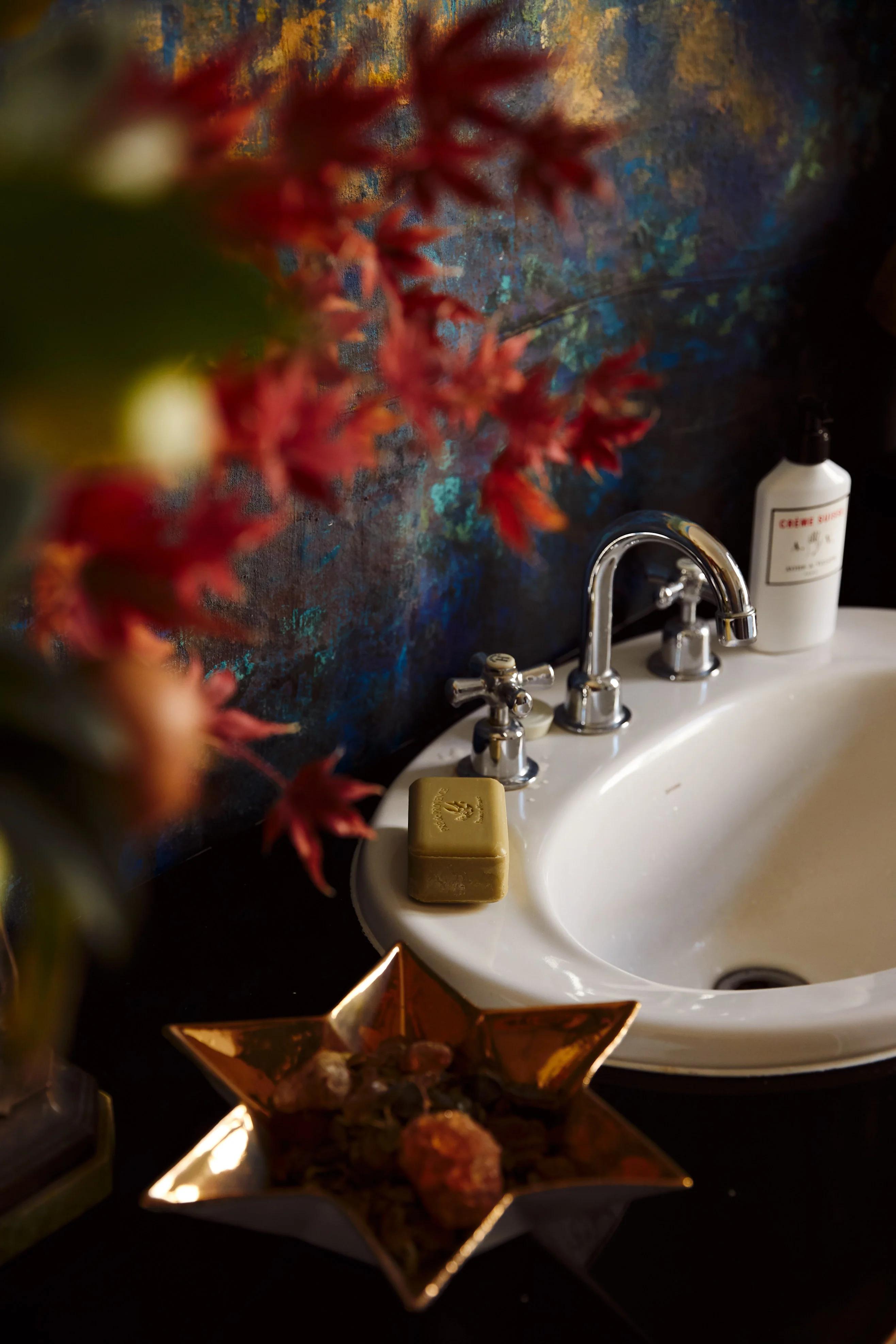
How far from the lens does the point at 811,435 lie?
0.98 m

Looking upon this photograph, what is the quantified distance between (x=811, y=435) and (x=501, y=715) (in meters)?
0.36

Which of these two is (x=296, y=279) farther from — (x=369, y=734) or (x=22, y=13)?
(x=369, y=734)

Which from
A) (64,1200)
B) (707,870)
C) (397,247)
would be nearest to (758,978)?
(707,870)

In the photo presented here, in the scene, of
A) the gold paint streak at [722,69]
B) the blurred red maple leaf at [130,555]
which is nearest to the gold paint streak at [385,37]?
the gold paint streak at [722,69]

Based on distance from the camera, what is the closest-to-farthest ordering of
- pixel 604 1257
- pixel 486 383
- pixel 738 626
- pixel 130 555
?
1. pixel 130 555
2. pixel 486 383
3. pixel 604 1257
4. pixel 738 626

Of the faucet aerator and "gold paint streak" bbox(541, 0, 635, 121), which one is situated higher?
"gold paint streak" bbox(541, 0, 635, 121)

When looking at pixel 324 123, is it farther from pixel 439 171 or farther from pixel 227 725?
pixel 227 725

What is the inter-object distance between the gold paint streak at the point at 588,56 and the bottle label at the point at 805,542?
1.15 ft

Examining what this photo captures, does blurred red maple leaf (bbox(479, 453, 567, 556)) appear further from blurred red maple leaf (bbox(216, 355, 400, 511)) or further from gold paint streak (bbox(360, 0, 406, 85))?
gold paint streak (bbox(360, 0, 406, 85))

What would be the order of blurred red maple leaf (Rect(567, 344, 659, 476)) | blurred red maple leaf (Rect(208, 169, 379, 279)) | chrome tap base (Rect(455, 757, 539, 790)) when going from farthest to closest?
chrome tap base (Rect(455, 757, 539, 790)) < blurred red maple leaf (Rect(567, 344, 659, 476)) < blurred red maple leaf (Rect(208, 169, 379, 279))

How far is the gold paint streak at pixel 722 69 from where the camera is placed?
100 centimetres

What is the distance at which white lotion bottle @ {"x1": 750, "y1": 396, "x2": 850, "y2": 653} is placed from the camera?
99 centimetres

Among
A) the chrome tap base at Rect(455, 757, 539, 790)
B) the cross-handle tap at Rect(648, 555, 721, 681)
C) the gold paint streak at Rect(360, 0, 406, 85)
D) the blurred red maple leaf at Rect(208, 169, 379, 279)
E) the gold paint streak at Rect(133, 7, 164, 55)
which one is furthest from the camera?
the cross-handle tap at Rect(648, 555, 721, 681)

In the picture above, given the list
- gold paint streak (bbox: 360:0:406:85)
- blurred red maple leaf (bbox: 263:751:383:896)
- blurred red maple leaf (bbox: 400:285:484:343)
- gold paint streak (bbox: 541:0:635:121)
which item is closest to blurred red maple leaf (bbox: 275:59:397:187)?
blurred red maple leaf (bbox: 400:285:484:343)
